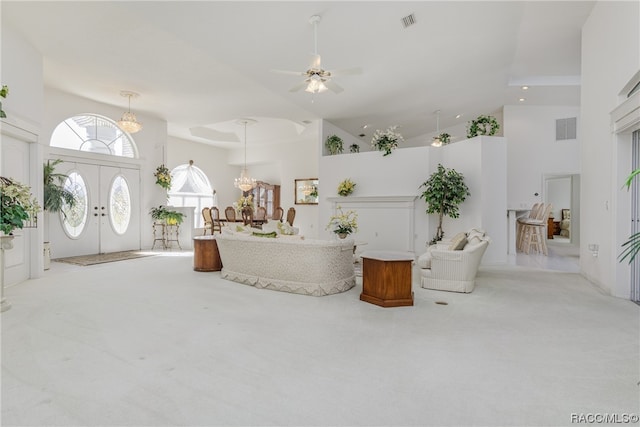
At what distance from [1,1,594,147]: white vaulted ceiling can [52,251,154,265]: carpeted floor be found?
3.44m

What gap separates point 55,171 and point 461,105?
32.2 ft

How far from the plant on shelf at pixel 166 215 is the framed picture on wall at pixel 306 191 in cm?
407

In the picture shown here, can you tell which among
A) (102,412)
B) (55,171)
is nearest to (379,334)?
(102,412)

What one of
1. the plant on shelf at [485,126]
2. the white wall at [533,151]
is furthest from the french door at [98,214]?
the white wall at [533,151]

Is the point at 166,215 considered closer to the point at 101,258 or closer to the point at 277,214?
the point at 101,258

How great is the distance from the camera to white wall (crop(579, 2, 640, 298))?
13.6ft

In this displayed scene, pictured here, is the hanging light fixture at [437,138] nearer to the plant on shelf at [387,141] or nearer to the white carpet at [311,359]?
the plant on shelf at [387,141]

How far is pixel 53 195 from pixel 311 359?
650 cm

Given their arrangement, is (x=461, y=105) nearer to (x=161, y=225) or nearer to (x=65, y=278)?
(x=161, y=225)

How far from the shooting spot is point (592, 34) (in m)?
5.15

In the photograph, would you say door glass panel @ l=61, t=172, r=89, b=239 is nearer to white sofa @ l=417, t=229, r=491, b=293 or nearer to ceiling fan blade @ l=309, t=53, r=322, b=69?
ceiling fan blade @ l=309, t=53, r=322, b=69

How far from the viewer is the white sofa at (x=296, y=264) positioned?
14.1 feet

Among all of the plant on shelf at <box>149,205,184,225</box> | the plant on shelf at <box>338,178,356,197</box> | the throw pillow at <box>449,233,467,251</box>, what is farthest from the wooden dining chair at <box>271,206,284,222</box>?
the throw pillow at <box>449,233,467,251</box>

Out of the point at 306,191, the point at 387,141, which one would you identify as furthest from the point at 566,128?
the point at 306,191
